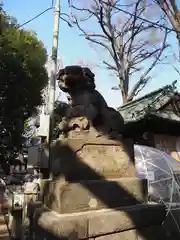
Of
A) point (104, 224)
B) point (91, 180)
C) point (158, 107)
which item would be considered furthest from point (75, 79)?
point (158, 107)

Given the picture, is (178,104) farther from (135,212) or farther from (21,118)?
(21,118)

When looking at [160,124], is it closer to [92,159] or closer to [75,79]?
[75,79]

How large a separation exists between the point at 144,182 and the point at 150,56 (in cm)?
1525

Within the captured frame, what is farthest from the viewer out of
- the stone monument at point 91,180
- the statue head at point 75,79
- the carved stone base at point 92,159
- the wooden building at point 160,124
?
the wooden building at point 160,124

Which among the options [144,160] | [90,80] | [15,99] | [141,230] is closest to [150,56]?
[15,99]

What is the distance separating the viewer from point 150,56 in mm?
17266

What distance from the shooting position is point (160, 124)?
32.6ft

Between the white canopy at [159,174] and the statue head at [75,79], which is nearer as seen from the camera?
the statue head at [75,79]

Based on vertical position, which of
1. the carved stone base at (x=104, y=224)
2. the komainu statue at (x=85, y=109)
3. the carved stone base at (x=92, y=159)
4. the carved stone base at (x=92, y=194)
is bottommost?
the carved stone base at (x=104, y=224)

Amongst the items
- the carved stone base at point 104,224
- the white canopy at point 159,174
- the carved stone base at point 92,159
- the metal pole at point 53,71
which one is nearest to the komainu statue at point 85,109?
the carved stone base at point 92,159

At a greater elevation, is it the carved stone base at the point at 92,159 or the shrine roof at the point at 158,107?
the shrine roof at the point at 158,107

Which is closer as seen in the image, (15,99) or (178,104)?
(178,104)

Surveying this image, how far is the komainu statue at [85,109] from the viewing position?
348 centimetres

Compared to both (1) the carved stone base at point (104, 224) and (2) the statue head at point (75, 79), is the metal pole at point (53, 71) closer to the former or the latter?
(2) the statue head at point (75, 79)
